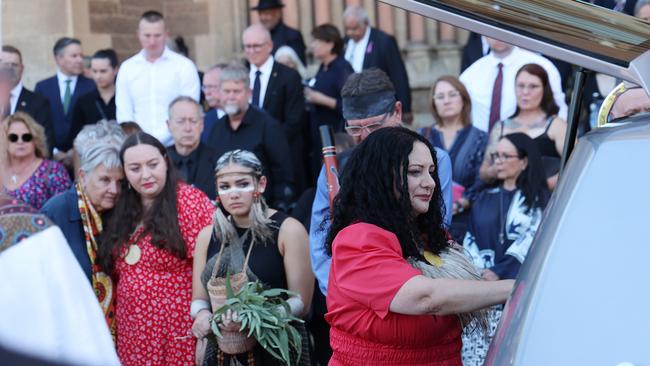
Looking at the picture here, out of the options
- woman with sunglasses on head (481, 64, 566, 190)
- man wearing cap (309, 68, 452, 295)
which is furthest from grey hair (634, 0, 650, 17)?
man wearing cap (309, 68, 452, 295)

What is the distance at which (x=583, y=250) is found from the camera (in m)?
2.54

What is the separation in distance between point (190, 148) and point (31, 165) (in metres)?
1.21

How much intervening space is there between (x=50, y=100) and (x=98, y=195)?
4713 mm

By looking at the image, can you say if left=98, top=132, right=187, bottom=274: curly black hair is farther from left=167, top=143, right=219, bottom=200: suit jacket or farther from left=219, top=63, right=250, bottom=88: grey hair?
left=219, top=63, right=250, bottom=88: grey hair

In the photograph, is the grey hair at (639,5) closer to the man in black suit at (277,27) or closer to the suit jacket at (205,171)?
the suit jacket at (205,171)

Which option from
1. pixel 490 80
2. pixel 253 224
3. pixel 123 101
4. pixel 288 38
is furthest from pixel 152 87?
pixel 253 224

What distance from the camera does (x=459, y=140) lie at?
8.55 m

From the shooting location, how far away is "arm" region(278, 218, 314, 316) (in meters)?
6.15

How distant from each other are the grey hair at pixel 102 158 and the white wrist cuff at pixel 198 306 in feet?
4.30

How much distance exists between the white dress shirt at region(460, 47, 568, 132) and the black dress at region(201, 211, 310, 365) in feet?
11.1

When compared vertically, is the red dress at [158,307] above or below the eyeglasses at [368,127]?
below

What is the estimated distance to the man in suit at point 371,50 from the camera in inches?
420

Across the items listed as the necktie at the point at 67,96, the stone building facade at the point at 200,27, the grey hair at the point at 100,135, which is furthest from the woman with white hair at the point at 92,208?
the stone building facade at the point at 200,27

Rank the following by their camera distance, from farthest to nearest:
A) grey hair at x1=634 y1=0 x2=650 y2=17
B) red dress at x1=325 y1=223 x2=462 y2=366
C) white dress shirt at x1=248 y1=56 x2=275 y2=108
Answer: white dress shirt at x1=248 y1=56 x2=275 y2=108
grey hair at x1=634 y1=0 x2=650 y2=17
red dress at x1=325 y1=223 x2=462 y2=366
